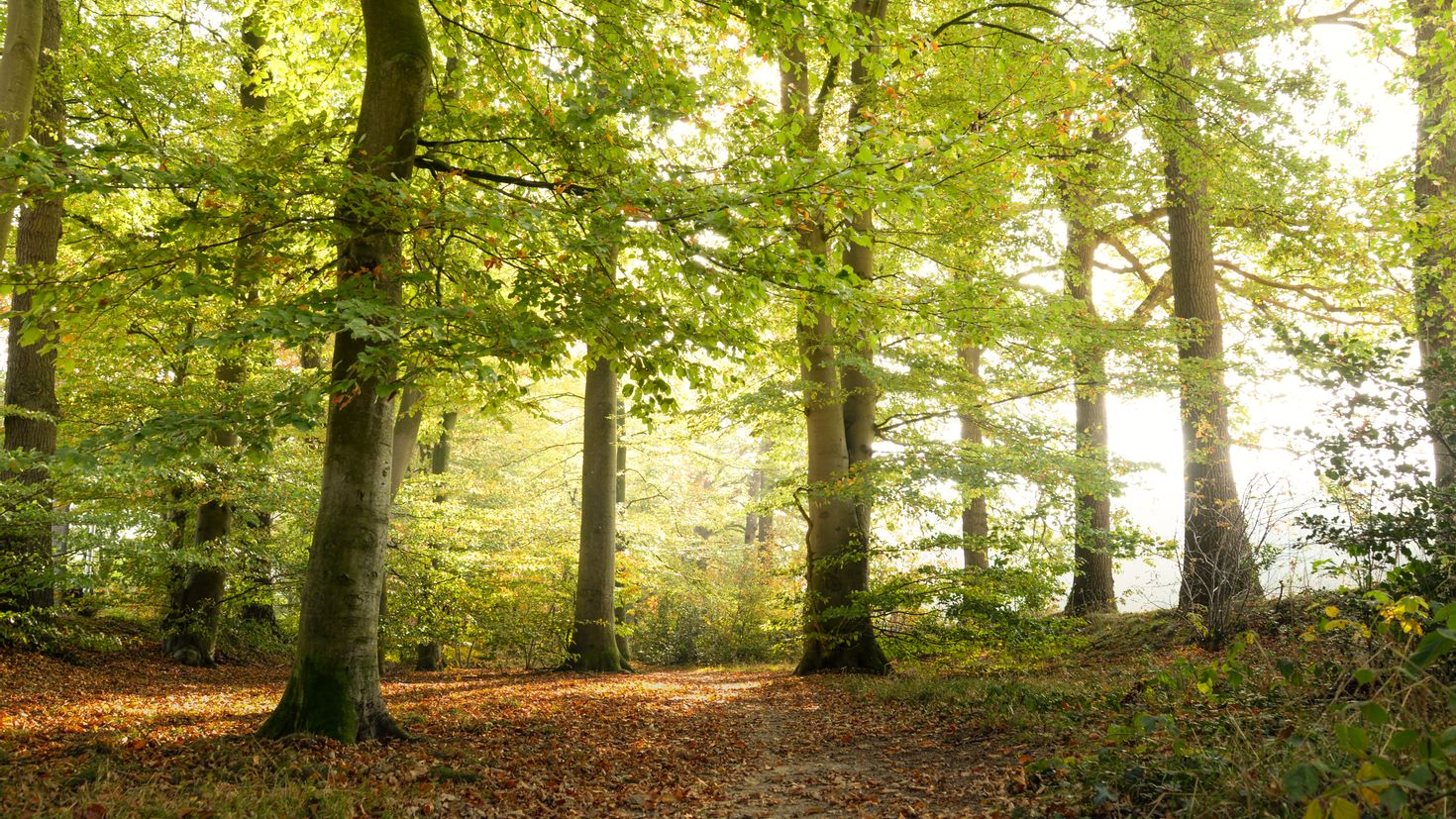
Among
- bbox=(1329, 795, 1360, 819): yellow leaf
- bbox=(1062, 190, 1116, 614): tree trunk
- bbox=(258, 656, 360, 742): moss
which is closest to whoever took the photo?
bbox=(1329, 795, 1360, 819): yellow leaf

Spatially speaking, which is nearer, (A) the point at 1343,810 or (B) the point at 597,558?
(A) the point at 1343,810

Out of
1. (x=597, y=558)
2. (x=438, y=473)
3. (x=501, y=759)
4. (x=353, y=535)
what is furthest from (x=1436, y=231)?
(x=438, y=473)

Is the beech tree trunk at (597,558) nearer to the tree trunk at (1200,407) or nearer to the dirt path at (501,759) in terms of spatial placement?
the dirt path at (501,759)

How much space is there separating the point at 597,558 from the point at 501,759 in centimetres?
759

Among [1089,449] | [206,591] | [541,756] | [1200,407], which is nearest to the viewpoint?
[541,756]

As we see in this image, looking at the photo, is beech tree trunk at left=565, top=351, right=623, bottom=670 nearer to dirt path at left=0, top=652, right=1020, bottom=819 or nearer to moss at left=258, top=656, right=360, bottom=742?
dirt path at left=0, top=652, right=1020, bottom=819

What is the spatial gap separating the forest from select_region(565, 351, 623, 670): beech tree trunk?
0.28 ft

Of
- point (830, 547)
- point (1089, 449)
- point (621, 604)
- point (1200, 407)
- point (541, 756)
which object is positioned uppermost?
point (1200, 407)

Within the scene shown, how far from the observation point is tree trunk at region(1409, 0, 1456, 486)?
20.2 ft

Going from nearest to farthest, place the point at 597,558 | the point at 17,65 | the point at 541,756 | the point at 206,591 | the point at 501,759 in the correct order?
the point at 501,759 < the point at 541,756 < the point at 17,65 < the point at 206,591 < the point at 597,558

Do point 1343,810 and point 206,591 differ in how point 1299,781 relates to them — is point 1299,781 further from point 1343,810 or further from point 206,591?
point 206,591

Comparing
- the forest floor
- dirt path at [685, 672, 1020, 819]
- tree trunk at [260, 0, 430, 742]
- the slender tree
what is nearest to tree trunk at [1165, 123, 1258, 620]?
the slender tree

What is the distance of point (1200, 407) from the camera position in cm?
1123

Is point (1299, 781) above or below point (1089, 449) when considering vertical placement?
below
